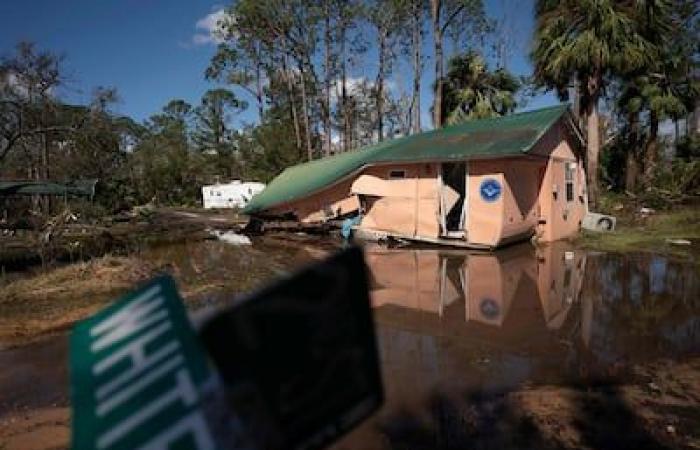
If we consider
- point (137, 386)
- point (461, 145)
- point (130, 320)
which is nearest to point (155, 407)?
point (137, 386)

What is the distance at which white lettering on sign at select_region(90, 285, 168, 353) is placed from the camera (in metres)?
1.38

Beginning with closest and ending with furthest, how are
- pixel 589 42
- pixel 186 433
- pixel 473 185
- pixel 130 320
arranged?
pixel 186 433 < pixel 130 320 < pixel 473 185 < pixel 589 42

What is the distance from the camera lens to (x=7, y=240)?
24.0m

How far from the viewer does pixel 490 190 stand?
14.4m

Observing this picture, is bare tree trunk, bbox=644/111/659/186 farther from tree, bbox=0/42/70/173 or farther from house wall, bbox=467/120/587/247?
tree, bbox=0/42/70/173

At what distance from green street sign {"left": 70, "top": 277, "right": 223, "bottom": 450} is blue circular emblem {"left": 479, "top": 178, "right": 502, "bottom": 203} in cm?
1344

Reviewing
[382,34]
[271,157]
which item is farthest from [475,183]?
[271,157]

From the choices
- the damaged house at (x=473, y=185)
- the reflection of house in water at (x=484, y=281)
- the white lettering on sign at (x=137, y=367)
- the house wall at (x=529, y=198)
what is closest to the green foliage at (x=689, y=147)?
the damaged house at (x=473, y=185)

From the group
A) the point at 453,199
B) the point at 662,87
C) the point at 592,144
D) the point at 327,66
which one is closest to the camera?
the point at 453,199

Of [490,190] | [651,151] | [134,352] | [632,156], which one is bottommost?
[134,352]

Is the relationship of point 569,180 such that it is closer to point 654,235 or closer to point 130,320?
point 654,235

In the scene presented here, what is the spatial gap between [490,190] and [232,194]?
3247cm

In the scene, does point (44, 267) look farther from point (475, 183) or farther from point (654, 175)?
point (654, 175)

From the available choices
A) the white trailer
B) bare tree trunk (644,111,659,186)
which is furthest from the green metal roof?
the white trailer
